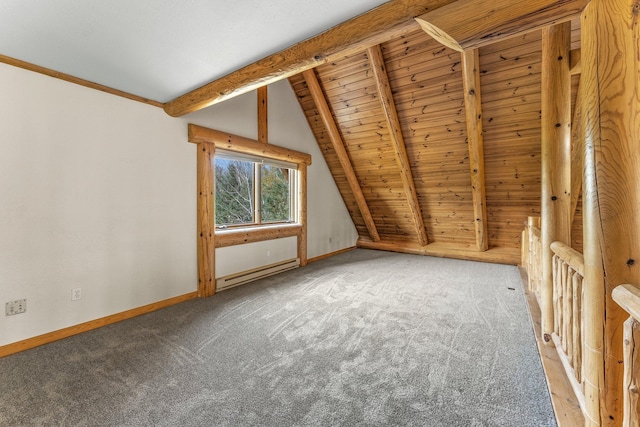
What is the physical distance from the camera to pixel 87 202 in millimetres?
2223

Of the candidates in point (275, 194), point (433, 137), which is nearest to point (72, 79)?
point (275, 194)

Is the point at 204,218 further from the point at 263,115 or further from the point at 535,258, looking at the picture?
the point at 535,258

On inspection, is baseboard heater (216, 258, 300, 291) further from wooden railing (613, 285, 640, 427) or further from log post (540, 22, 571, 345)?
wooden railing (613, 285, 640, 427)

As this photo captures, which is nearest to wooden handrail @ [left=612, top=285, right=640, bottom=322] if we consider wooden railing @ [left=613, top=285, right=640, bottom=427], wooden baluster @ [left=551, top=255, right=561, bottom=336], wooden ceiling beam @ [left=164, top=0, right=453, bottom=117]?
wooden railing @ [left=613, top=285, right=640, bottom=427]

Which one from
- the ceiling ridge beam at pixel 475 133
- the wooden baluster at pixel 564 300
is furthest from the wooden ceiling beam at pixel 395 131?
the wooden baluster at pixel 564 300

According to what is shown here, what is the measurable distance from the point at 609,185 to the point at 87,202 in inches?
129

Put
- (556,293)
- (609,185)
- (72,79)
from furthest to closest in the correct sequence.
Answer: (72,79), (556,293), (609,185)

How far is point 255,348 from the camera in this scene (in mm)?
1915

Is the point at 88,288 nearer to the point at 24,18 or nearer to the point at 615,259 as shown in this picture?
the point at 24,18

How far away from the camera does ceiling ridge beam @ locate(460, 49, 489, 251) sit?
9.37ft

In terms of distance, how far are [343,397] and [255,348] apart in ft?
2.55

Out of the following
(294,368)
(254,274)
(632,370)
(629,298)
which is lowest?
(294,368)

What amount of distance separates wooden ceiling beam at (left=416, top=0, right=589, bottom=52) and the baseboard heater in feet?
10.2

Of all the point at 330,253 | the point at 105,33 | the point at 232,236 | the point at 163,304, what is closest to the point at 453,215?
the point at 330,253
